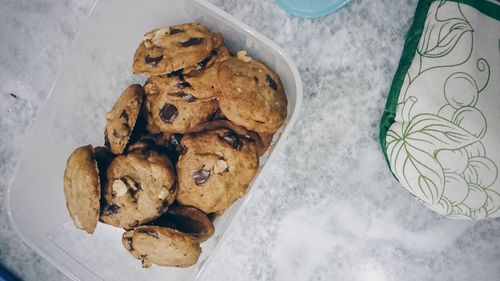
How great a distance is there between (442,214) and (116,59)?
24.0 inches

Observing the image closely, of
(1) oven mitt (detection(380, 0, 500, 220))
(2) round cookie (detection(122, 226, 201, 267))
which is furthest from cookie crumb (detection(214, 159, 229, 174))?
(1) oven mitt (detection(380, 0, 500, 220))

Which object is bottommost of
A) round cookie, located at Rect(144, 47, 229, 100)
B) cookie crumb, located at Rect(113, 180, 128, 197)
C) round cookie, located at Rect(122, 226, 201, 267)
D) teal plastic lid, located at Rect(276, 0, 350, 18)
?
round cookie, located at Rect(122, 226, 201, 267)

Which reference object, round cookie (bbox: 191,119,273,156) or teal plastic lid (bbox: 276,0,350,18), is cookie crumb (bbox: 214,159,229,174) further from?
teal plastic lid (bbox: 276,0,350,18)

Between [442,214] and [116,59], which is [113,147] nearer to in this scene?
[116,59]

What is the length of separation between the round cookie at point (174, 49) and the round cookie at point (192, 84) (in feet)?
0.07

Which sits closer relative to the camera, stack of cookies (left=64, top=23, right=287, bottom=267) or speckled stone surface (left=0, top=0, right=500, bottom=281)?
stack of cookies (left=64, top=23, right=287, bottom=267)

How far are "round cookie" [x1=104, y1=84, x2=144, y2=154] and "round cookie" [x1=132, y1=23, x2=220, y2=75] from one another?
0.16ft

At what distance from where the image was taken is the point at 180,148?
2.43 feet

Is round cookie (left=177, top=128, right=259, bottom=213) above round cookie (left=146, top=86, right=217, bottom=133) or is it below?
below

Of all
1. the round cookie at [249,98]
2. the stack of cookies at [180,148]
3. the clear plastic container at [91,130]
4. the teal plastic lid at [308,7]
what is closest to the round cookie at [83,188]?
the stack of cookies at [180,148]

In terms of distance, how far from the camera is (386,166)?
2.79 ft

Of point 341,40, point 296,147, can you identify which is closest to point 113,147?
point 296,147

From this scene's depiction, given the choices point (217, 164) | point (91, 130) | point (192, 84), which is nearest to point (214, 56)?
point (192, 84)

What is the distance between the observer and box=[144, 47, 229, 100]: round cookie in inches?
27.6
